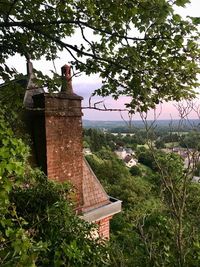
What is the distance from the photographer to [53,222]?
408cm

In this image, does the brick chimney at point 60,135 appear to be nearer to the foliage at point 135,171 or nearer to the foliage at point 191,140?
the foliage at point 191,140

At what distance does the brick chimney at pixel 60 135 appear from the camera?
19.0 ft

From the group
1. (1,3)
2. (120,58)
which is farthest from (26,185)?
(1,3)

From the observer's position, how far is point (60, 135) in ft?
19.6

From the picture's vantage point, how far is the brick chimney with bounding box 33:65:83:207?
19.0ft

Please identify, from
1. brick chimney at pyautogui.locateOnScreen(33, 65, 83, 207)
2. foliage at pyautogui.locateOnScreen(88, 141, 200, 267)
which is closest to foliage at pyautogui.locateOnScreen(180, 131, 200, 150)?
foliage at pyautogui.locateOnScreen(88, 141, 200, 267)

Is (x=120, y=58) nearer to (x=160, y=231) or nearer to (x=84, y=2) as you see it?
(x=84, y=2)

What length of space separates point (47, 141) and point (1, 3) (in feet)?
7.85

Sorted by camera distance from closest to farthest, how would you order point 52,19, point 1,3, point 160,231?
1. point 160,231
2. point 1,3
3. point 52,19

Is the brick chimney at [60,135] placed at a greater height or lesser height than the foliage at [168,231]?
greater

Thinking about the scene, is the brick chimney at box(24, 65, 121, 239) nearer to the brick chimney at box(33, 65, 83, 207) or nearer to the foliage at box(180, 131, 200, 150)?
the brick chimney at box(33, 65, 83, 207)

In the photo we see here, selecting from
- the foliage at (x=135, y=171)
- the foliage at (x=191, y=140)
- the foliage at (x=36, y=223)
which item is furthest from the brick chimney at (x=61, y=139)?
the foliage at (x=135, y=171)

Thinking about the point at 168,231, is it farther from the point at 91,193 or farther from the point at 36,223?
the point at 91,193

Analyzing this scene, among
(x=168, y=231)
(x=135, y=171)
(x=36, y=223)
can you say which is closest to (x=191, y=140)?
(x=168, y=231)
